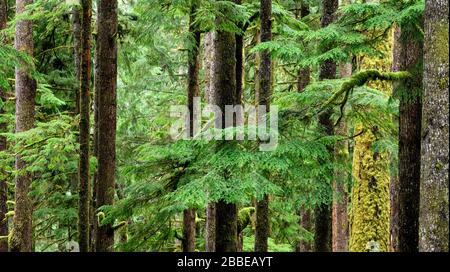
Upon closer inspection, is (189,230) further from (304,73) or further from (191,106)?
(304,73)

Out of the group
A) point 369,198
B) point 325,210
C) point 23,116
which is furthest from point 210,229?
point 23,116

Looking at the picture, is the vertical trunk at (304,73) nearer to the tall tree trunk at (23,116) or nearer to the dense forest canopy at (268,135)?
the dense forest canopy at (268,135)

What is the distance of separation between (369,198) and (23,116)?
892 centimetres

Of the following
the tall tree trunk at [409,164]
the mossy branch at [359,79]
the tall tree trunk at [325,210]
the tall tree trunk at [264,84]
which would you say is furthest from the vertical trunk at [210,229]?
the mossy branch at [359,79]

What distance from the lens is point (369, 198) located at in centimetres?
1034

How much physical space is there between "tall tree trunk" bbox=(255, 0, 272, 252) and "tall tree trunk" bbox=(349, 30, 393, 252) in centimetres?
185

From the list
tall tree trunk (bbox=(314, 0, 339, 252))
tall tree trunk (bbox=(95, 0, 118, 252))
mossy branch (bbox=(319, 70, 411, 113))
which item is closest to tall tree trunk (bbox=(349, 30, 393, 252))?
tall tree trunk (bbox=(314, 0, 339, 252))

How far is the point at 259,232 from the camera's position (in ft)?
35.0

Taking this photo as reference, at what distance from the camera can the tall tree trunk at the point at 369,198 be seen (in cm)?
1031

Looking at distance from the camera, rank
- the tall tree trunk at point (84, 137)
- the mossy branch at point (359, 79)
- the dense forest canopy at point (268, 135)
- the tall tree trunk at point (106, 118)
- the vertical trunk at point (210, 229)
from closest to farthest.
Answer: the dense forest canopy at point (268, 135), the mossy branch at point (359, 79), the tall tree trunk at point (84, 137), the tall tree trunk at point (106, 118), the vertical trunk at point (210, 229)

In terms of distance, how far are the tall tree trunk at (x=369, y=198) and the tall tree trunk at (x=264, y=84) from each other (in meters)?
1.85

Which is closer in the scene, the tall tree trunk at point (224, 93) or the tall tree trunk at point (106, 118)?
the tall tree trunk at point (224, 93)

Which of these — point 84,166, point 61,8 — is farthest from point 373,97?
point 61,8
